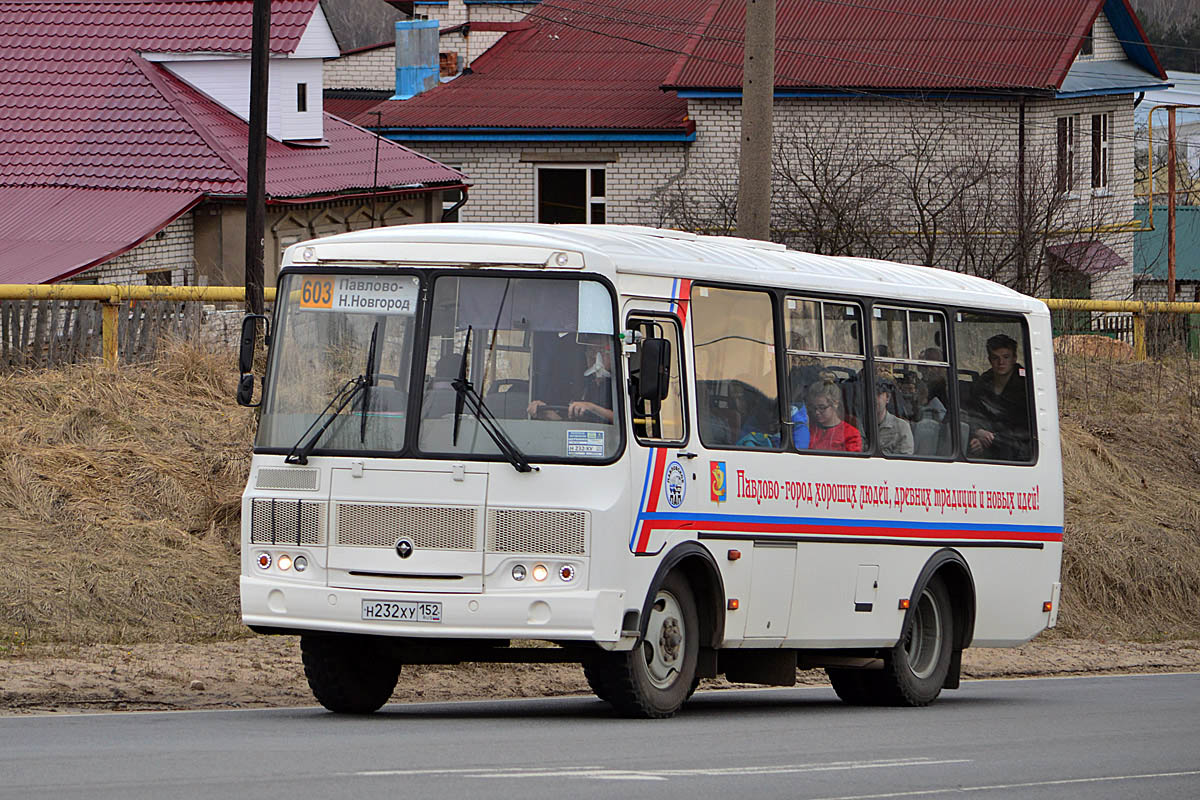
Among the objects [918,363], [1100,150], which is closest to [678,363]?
[918,363]

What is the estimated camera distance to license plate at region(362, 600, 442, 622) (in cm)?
1115

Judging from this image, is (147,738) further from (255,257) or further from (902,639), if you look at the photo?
(255,257)

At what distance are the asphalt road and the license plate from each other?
59 cm

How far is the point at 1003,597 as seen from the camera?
49.3ft

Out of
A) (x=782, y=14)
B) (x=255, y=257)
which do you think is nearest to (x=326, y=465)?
(x=255, y=257)

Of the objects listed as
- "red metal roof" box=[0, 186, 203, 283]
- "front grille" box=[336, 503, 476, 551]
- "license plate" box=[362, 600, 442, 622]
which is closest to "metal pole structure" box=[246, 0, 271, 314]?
"red metal roof" box=[0, 186, 203, 283]

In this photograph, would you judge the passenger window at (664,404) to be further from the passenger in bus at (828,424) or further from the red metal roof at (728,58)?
the red metal roof at (728,58)

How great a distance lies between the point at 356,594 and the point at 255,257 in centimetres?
1053

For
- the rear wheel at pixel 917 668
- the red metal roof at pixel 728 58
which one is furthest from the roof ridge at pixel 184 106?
the rear wheel at pixel 917 668

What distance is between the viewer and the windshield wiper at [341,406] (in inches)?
455

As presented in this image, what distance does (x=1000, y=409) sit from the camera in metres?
15.2

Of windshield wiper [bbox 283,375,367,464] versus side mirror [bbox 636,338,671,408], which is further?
windshield wiper [bbox 283,375,367,464]

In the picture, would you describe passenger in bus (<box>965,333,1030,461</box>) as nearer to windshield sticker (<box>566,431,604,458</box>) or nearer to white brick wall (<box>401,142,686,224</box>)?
windshield sticker (<box>566,431,604,458</box>)

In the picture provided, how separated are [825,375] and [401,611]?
360 centimetres
